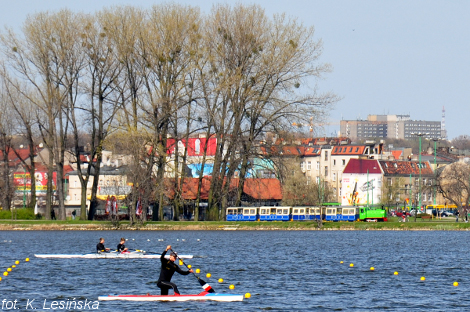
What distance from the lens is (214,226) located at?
7862cm

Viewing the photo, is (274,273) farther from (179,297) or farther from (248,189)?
(248,189)

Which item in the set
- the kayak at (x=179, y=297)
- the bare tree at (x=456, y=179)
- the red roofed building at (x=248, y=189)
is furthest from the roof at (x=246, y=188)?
the kayak at (x=179, y=297)

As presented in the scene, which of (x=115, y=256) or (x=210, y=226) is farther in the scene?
(x=210, y=226)

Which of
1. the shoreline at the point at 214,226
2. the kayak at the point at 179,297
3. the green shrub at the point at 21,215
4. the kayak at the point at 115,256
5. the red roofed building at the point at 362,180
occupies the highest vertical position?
the red roofed building at the point at 362,180

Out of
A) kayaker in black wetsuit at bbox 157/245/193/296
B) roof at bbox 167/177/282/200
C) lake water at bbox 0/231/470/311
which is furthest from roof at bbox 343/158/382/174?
kayaker in black wetsuit at bbox 157/245/193/296

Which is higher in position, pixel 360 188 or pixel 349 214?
pixel 360 188

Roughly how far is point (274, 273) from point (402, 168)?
110 meters

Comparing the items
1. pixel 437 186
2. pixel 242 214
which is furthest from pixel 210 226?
pixel 437 186

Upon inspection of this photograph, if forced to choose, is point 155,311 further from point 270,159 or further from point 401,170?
point 401,170

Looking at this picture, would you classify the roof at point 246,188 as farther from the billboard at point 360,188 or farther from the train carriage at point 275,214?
the billboard at point 360,188

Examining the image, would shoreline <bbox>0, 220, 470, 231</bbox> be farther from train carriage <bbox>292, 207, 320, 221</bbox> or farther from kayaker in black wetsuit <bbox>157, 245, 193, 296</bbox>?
kayaker in black wetsuit <bbox>157, 245, 193, 296</bbox>

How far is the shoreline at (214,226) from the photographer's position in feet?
258

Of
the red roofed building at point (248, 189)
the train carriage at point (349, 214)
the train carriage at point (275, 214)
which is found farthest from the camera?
the train carriage at point (275, 214)

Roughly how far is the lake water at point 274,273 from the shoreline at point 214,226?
33.3ft
